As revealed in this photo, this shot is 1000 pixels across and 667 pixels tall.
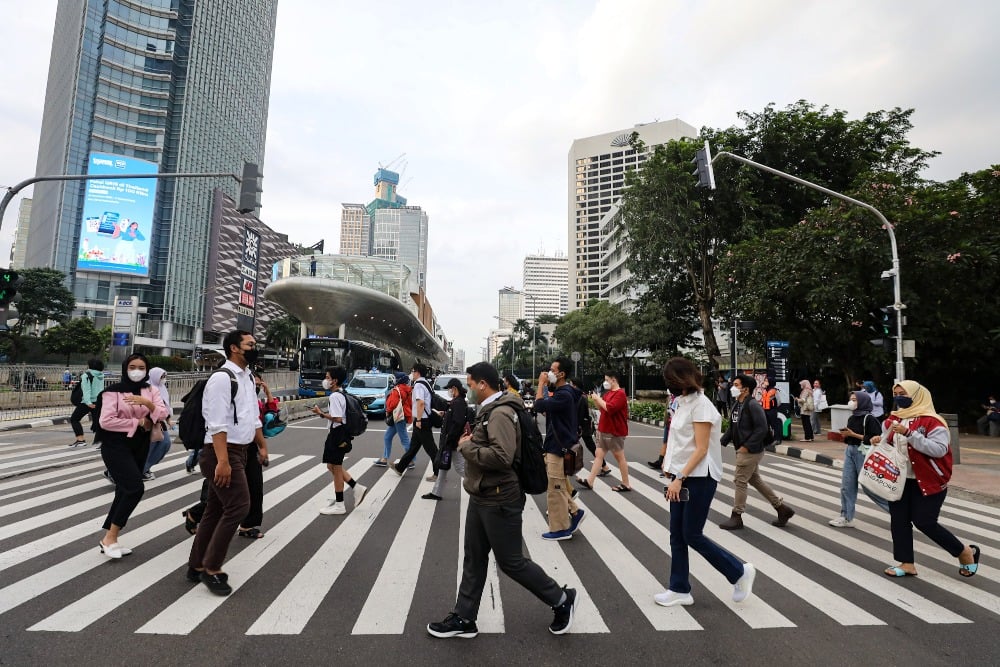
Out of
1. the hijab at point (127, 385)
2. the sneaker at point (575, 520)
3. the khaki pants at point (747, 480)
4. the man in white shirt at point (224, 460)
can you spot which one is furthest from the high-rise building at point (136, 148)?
the khaki pants at point (747, 480)

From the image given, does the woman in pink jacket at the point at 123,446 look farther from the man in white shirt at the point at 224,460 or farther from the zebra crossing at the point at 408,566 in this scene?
the man in white shirt at the point at 224,460

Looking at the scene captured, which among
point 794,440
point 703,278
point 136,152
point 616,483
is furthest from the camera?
point 136,152

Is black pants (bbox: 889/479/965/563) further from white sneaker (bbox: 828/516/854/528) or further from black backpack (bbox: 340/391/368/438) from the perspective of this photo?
black backpack (bbox: 340/391/368/438)

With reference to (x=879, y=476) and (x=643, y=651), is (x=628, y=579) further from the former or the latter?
(x=879, y=476)

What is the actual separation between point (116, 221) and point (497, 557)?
76186mm

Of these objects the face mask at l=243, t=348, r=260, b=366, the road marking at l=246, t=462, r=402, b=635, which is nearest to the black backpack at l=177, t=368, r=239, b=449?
the face mask at l=243, t=348, r=260, b=366

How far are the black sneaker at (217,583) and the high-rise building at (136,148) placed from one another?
236 ft

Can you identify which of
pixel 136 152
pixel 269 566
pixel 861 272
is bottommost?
pixel 269 566

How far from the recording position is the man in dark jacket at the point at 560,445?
5.38 metres

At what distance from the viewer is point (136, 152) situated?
67.2 m

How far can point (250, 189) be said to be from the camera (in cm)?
1125

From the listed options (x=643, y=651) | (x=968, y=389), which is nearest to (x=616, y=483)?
(x=643, y=651)

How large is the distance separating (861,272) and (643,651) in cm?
1962

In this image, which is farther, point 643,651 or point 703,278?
point 703,278
